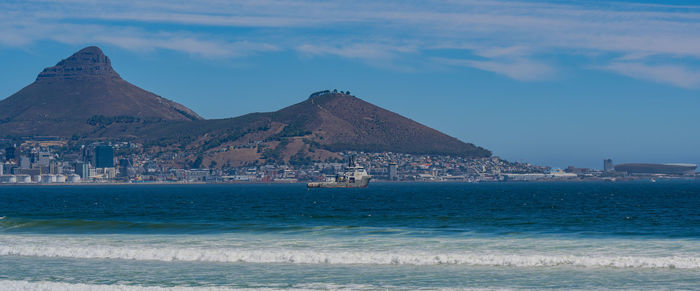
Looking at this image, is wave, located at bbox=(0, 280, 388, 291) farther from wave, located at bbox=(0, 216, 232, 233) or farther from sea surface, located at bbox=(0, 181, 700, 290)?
wave, located at bbox=(0, 216, 232, 233)

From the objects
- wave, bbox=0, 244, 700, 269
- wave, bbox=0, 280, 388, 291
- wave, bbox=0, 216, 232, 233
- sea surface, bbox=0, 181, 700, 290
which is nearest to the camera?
wave, bbox=0, 280, 388, 291

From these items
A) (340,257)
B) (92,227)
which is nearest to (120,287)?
(340,257)

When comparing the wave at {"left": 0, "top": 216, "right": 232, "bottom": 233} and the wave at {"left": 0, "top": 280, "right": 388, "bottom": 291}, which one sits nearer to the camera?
the wave at {"left": 0, "top": 280, "right": 388, "bottom": 291}

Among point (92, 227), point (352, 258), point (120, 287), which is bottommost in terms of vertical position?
point (120, 287)

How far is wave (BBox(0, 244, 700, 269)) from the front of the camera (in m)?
31.7

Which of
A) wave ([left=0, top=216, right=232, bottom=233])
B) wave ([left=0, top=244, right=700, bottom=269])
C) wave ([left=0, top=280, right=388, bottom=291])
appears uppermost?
wave ([left=0, top=216, right=232, bottom=233])

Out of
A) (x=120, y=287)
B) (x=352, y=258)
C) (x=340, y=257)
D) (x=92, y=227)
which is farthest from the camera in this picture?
(x=92, y=227)

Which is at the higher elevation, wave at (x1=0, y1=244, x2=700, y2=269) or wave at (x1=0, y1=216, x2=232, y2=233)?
wave at (x1=0, y1=216, x2=232, y2=233)

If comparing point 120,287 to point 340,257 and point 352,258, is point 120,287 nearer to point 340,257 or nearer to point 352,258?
point 340,257

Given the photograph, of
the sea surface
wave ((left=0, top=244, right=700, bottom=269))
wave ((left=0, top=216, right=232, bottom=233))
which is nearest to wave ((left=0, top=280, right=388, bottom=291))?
the sea surface

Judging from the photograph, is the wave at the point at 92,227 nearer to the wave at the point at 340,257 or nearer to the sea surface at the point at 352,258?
the sea surface at the point at 352,258

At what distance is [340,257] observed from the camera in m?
34.0

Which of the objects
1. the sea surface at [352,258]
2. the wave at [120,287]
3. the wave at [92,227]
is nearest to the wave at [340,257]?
the sea surface at [352,258]

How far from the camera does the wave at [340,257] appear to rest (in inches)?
1248
